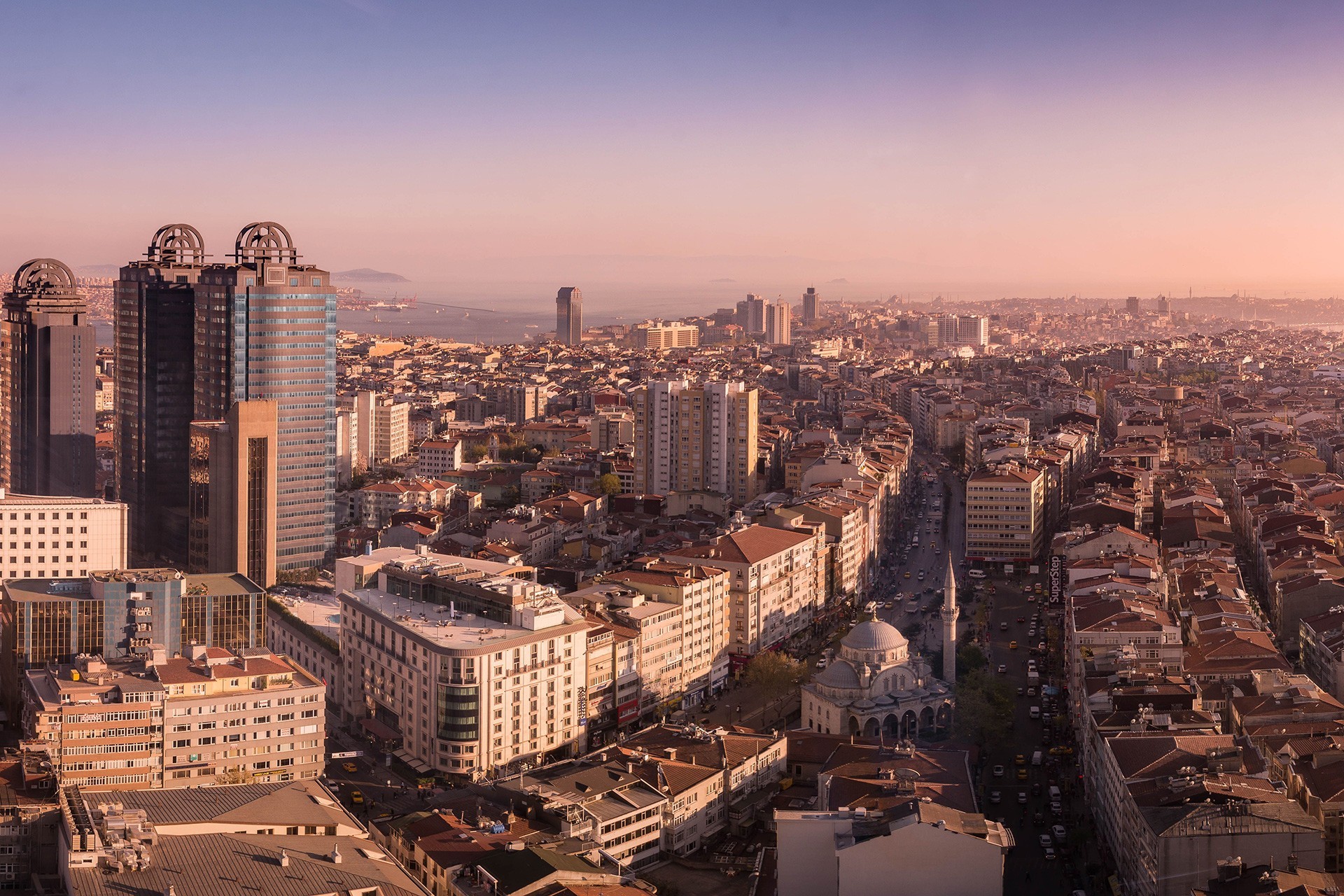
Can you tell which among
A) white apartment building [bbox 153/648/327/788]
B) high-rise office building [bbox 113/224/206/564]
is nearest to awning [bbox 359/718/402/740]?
white apartment building [bbox 153/648/327/788]

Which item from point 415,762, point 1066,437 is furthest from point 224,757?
point 1066,437

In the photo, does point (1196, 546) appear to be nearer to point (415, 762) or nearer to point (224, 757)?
point (415, 762)

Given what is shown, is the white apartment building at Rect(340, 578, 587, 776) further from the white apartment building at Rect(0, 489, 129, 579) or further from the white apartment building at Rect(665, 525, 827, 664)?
the white apartment building at Rect(0, 489, 129, 579)

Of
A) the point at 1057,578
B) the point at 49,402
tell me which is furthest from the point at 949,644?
the point at 49,402

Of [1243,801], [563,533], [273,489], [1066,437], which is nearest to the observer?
[1243,801]

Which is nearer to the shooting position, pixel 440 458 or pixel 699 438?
pixel 699 438

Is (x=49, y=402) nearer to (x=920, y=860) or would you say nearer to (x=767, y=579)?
(x=767, y=579)
